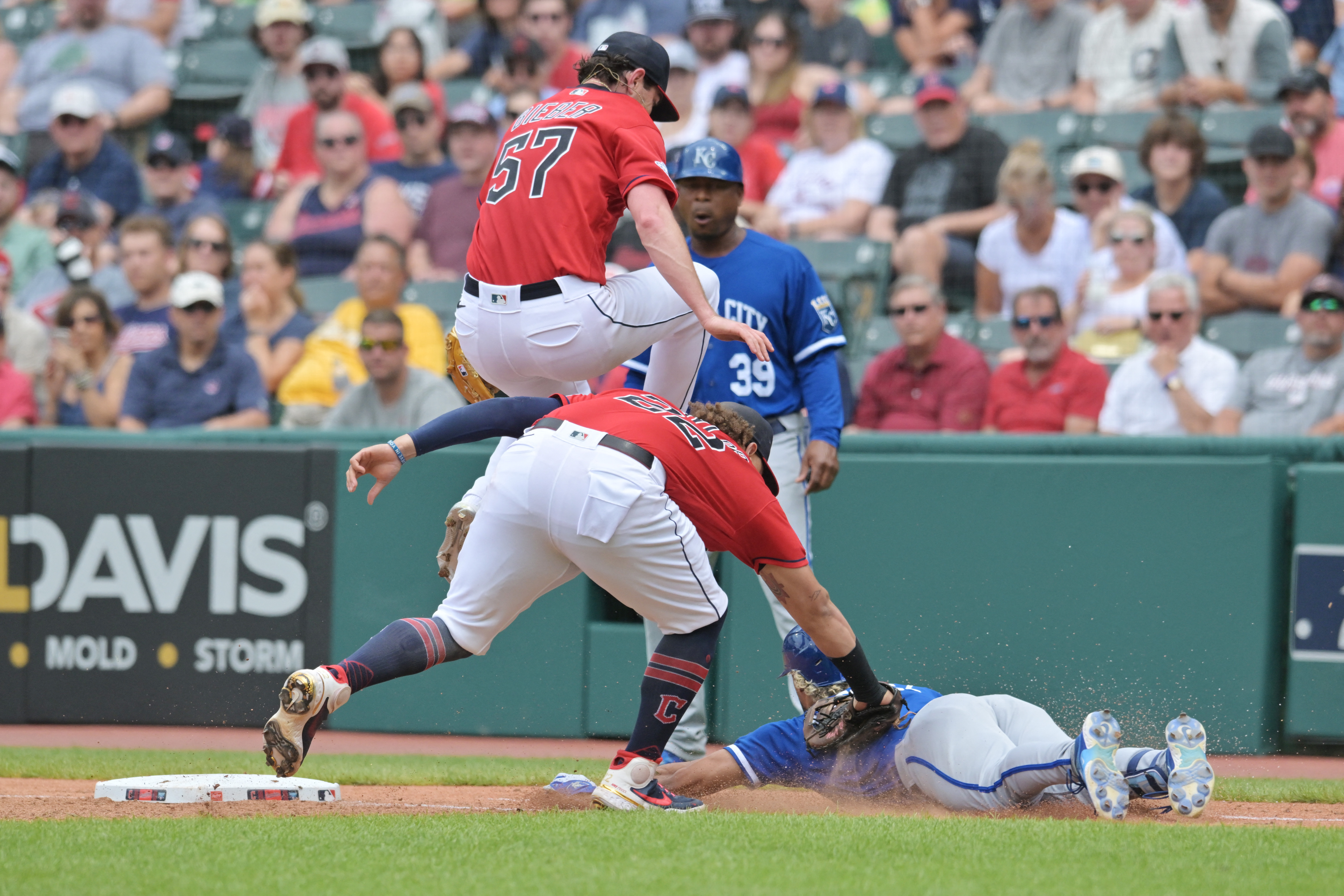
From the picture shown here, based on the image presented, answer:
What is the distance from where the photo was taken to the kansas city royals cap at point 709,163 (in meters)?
5.50

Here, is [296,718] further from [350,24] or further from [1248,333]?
[350,24]

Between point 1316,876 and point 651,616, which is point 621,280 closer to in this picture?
point 651,616

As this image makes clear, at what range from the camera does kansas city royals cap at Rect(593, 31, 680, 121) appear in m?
4.79

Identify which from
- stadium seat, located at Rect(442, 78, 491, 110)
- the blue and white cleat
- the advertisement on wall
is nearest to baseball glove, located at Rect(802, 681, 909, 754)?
the blue and white cleat

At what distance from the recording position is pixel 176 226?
37.0ft

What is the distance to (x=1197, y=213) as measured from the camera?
8938 mm

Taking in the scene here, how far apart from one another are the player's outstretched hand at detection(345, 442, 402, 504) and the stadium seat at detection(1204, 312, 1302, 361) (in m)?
5.20

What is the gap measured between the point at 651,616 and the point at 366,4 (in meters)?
10.2

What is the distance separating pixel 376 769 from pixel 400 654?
1.69 meters

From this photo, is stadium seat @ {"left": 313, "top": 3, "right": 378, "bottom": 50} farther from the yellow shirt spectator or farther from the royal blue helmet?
the royal blue helmet

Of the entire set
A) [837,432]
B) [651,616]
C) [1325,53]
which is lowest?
[651,616]

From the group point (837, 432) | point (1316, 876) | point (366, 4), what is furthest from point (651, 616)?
point (366, 4)

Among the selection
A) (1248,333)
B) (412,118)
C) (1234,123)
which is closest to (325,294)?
(412,118)

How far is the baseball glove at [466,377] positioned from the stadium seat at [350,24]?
28.0 feet
